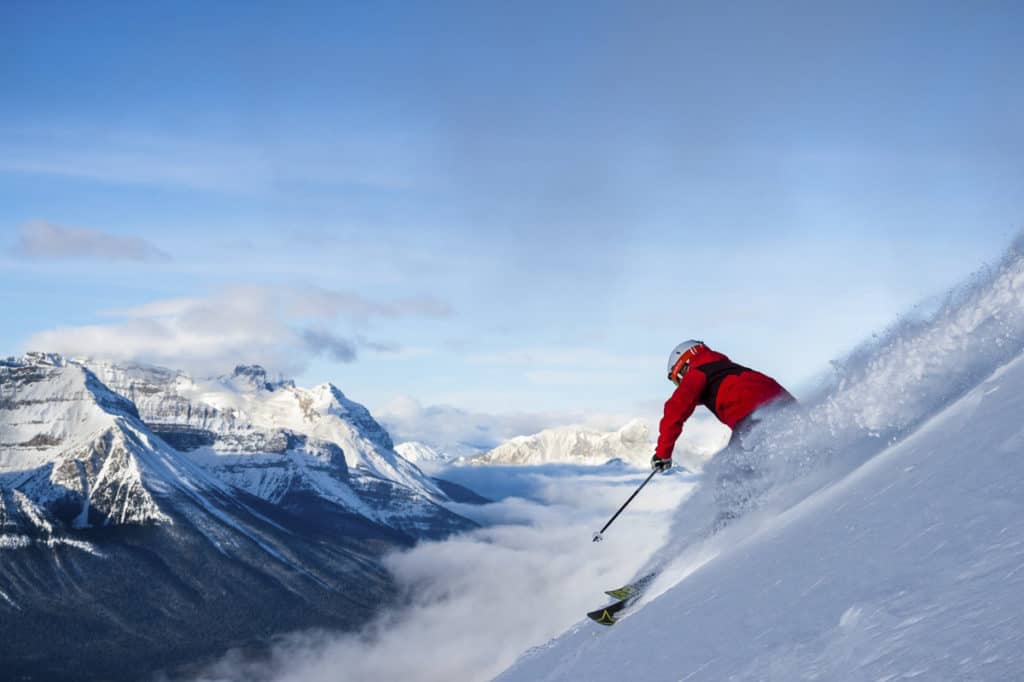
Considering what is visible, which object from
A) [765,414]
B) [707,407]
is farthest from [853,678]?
[707,407]

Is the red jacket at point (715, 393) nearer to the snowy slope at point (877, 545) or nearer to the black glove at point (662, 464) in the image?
the black glove at point (662, 464)

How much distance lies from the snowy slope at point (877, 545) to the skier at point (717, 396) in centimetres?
122

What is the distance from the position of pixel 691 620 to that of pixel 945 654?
3.94m

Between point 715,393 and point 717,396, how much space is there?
0.42 feet

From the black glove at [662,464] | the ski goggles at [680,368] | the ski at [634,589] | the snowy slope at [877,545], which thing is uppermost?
A: the ski goggles at [680,368]

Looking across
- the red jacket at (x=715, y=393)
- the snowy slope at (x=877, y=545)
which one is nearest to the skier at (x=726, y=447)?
the red jacket at (x=715, y=393)

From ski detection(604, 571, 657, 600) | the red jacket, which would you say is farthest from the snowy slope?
the red jacket

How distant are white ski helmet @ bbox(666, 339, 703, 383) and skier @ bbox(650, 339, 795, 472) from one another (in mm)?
103

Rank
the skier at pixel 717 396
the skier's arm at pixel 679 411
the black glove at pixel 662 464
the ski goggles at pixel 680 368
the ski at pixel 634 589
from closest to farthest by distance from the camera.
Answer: the ski at pixel 634 589
the skier at pixel 717 396
the black glove at pixel 662 464
the skier's arm at pixel 679 411
the ski goggles at pixel 680 368

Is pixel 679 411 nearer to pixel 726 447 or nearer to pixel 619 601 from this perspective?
pixel 726 447

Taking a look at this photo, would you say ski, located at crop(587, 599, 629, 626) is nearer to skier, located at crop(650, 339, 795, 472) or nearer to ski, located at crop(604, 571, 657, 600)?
ski, located at crop(604, 571, 657, 600)

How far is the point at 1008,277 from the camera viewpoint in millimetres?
10180

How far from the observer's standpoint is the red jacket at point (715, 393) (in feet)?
47.3

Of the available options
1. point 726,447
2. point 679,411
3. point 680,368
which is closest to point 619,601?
point 726,447
